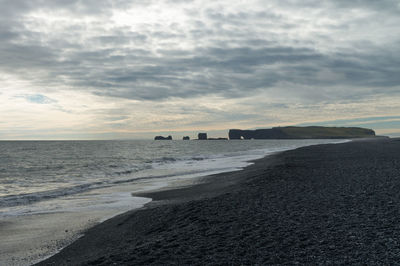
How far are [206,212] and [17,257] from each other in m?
5.74

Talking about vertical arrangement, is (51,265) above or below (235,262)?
below

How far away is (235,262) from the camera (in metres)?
6.26

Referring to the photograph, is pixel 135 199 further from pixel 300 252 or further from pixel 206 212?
pixel 300 252

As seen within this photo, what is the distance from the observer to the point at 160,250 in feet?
24.9

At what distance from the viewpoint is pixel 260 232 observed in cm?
787

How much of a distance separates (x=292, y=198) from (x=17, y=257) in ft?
30.1

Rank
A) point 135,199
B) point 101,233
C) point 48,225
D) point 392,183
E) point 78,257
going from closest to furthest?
point 78,257
point 101,233
point 48,225
point 392,183
point 135,199

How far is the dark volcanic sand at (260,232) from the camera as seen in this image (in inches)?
250

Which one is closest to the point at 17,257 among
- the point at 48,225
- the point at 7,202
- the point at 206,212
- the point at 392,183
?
the point at 48,225

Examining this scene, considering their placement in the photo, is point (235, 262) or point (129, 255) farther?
point (129, 255)

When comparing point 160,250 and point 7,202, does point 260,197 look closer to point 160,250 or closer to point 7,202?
point 160,250

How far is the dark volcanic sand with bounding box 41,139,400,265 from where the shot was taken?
20.9ft

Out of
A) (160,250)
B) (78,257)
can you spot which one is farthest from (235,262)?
(78,257)

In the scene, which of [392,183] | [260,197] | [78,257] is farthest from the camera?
[392,183]
